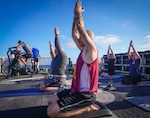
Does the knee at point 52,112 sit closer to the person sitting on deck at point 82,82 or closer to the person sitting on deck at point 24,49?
the person sitting on deck at point 82,82

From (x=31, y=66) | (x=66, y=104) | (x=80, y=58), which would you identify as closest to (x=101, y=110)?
(x=66, y=104)

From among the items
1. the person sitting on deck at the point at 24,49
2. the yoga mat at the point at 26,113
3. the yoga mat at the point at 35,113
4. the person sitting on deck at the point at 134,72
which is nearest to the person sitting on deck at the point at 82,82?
the yoga mat at the point at 35,113

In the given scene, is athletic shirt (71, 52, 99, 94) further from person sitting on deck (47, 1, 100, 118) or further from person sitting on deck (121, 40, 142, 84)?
person sitting on deck (121, 40, 142, 84)

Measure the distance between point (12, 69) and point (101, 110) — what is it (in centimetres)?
713

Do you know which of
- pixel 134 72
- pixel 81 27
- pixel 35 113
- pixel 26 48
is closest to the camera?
pixel 81 27

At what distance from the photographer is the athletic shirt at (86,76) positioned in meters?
2.44

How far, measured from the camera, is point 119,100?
352 centimetres

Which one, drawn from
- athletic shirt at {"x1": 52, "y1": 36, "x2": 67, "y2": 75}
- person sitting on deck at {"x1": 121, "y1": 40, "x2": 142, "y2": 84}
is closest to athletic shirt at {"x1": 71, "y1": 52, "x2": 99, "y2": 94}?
athletic shirt at {"x1": 52, "y1": 36, "x2": 67, "y2": 75}

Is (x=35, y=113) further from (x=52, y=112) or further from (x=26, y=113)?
(x=52, y=112)

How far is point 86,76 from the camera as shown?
246 cm

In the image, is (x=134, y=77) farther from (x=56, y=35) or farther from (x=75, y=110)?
(x=75, y=110)

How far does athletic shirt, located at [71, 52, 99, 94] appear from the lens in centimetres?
244

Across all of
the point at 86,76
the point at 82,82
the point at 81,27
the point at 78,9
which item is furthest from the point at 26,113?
the point at 78,9

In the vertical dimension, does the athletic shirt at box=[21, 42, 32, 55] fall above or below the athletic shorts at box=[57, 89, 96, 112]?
above
